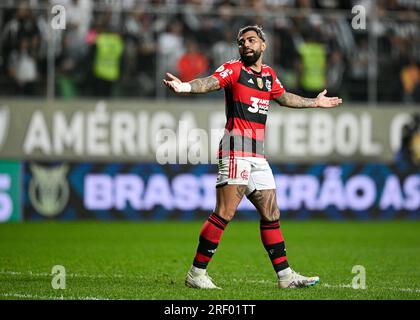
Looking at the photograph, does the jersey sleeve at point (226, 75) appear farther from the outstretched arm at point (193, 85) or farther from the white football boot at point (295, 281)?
the white football boot at point (295, 281)

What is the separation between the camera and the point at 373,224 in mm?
20484

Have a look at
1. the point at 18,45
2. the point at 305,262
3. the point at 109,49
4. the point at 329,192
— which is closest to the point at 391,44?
the point at 329,192

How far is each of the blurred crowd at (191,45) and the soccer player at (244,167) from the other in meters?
10.8

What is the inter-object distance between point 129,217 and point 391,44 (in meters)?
7.26

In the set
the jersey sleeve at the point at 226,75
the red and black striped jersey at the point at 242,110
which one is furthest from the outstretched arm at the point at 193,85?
the red and black striped jersey at the point at 242,110

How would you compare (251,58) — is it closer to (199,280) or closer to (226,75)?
(226,75)

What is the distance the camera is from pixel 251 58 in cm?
934

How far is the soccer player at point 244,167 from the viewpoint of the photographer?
9211mm

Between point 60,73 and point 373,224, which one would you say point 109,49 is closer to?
point 60,73

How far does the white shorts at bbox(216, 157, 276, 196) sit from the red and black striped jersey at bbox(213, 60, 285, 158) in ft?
0.21

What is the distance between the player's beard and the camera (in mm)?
9336

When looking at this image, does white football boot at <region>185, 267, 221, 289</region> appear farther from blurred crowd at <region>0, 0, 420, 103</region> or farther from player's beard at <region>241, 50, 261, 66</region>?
blurred crowd at <region>0, 0, 420, 103</region>

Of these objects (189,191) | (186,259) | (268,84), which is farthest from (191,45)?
(268,84)

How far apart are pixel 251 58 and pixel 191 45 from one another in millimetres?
11158
